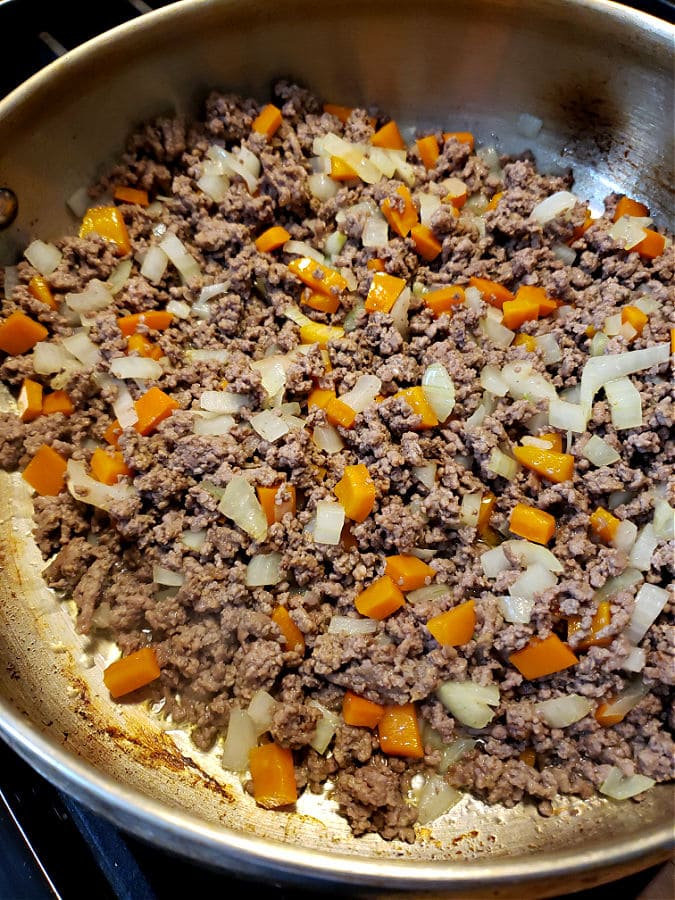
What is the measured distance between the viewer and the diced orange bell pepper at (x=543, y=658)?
176 cm

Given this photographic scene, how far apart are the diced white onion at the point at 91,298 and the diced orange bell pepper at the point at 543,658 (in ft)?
5.74

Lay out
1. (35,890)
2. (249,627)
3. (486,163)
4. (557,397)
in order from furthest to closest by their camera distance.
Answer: (486,163) < (557,397) < (249,627) < (35,890)

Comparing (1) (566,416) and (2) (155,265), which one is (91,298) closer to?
(2) (155,265)

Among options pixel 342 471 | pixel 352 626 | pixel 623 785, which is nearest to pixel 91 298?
pixel 342 471

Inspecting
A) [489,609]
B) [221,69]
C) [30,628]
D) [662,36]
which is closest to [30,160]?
[221,69]

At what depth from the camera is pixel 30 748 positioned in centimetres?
141

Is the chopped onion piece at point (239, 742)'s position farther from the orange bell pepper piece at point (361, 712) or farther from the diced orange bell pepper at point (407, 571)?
the diced orange bell pepper at point (407, 571)

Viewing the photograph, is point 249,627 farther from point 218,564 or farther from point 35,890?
point 35,890

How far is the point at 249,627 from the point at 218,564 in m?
0.21

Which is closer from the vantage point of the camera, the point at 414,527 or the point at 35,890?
the point at 35,890

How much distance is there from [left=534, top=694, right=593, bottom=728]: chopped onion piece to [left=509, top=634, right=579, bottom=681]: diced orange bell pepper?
74mm

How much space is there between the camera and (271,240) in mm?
2309

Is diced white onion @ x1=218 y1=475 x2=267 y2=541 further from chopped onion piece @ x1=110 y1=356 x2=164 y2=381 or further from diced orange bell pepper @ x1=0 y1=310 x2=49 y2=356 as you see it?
diced orange bell pepper @ x1=0 y1=310 x2=49 y2=356

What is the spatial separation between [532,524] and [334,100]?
1.88m
